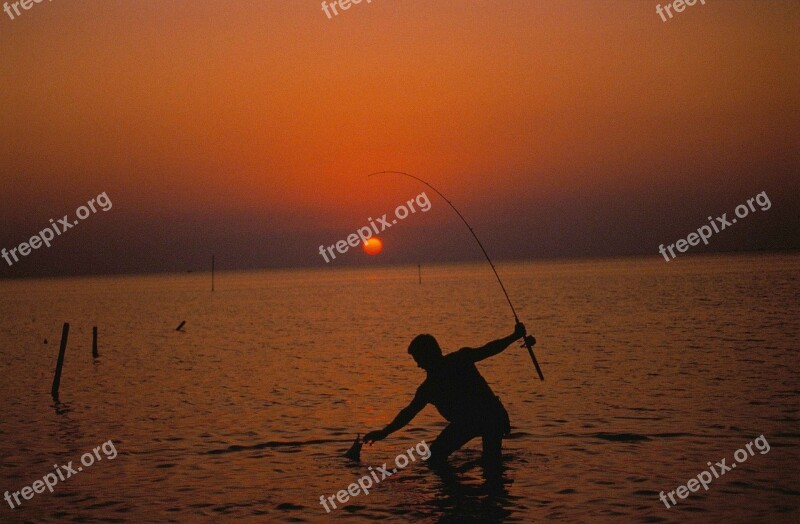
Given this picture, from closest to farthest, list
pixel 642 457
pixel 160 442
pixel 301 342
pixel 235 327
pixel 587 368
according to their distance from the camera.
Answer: pixel 642 457 < pixel 160 442 < pixel 587 368 < pixel 301 342 < pixel 235 327

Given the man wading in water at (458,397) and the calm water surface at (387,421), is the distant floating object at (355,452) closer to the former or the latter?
the calm water surface at (387,421)

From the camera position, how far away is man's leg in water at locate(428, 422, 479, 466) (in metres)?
12.8

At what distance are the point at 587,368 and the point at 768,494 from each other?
1664 cm

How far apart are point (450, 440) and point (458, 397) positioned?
1068 millimetres

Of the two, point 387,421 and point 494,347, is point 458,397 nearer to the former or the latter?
point 494,347

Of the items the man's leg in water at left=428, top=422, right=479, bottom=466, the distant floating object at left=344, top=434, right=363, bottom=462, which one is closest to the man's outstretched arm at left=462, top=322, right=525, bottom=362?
the man's leg in water at left=428, top=422, right=479, bottom=466

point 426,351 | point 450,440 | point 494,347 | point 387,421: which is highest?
point 426,351

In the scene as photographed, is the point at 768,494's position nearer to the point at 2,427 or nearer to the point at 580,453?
the point at 580,453

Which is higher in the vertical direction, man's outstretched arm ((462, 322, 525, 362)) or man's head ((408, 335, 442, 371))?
man's head ((408, 335, 442, 371))

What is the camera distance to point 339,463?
1505 cm

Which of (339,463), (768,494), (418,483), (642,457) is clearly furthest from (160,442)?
(768,494)

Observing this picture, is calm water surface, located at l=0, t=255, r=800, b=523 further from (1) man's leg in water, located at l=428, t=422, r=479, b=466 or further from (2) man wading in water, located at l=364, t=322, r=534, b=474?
(2) man wading in water, located at l=364, t=322, r=534, b=474

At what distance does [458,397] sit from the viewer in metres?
12.2

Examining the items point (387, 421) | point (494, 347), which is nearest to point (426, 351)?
point (494, 347)
